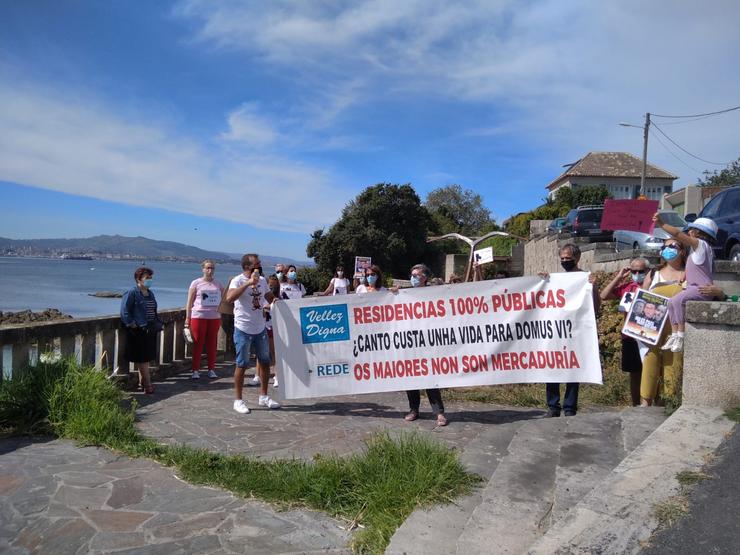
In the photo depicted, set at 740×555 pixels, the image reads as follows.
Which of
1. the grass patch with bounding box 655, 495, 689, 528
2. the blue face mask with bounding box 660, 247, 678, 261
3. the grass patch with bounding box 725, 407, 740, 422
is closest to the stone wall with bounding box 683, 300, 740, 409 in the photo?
the grass patch with bounding box 725, 407, 740, 422

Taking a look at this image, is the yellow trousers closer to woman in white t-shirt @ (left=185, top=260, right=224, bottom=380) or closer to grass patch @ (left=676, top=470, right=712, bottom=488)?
grass patch @ (left=676, top=470, right=712, bottom=488)

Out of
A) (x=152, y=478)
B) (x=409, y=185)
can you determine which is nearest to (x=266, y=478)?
(x=152, y=478)

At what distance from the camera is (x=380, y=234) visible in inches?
1793

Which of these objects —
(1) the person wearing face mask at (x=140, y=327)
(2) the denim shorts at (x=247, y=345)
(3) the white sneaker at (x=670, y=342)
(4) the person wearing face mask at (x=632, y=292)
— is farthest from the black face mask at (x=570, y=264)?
(1) the person wearing face mask at (x=140, y=327)

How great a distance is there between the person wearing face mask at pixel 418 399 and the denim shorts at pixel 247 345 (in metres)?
1.84

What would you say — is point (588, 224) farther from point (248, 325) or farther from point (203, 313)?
point (248, 325)

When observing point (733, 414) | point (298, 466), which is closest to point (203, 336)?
point (298, 466)

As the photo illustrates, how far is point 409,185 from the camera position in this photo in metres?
48.3

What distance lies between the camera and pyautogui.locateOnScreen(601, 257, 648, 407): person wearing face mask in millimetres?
6379

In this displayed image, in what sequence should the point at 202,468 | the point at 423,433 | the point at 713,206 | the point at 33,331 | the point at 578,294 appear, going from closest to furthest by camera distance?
the point at 202,468 → the point at 423,433 → the point at 578,294 → the point at 33,331 → the point at 713,206

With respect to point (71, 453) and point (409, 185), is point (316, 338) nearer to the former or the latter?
point (71, 453)

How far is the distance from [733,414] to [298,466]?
3.45 metres

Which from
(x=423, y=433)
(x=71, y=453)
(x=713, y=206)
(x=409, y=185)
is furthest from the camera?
(x=409, y=185)

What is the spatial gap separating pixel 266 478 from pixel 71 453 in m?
2.04
